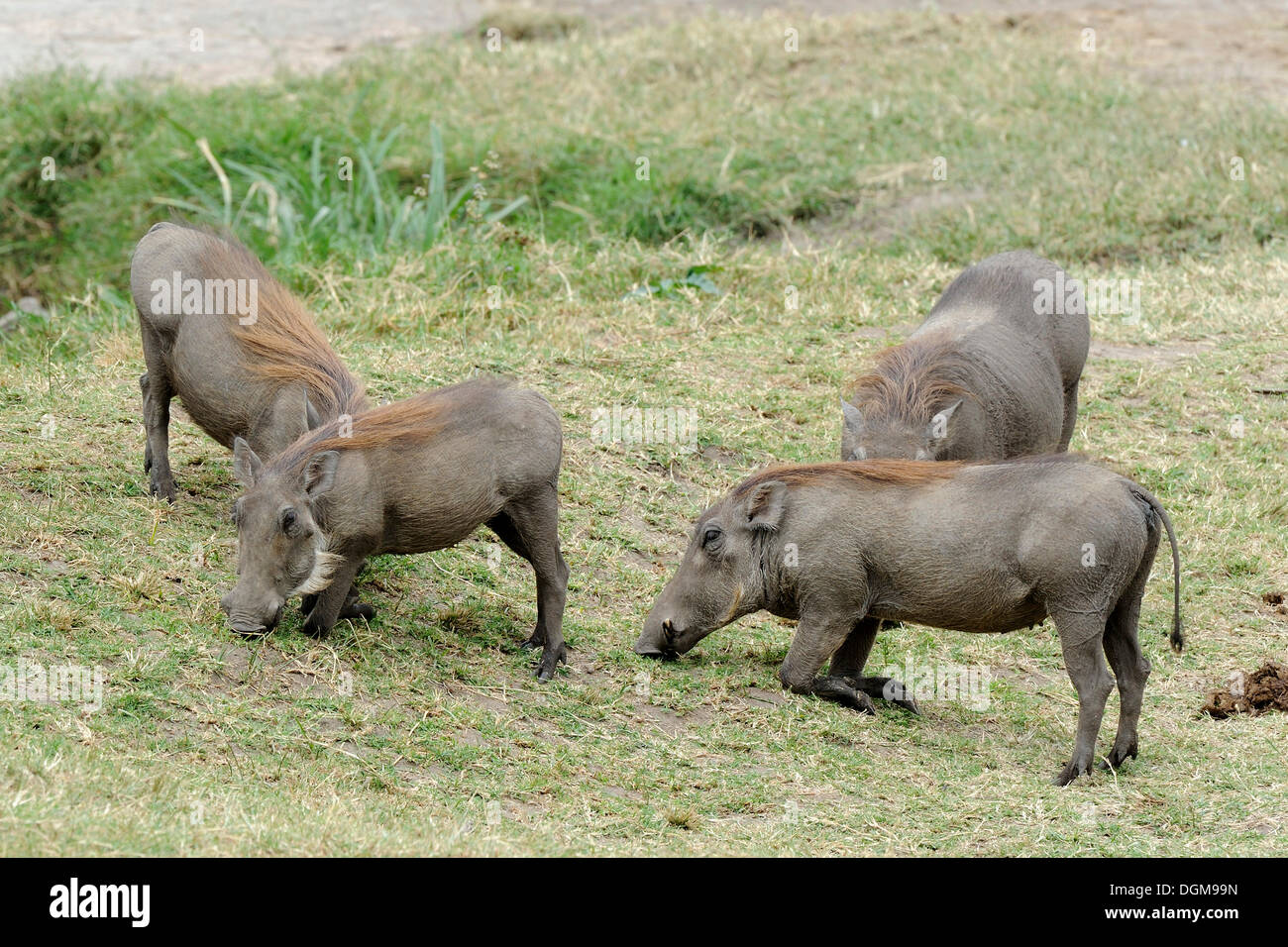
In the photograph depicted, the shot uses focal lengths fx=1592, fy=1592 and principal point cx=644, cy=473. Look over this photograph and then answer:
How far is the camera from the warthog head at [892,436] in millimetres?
5898

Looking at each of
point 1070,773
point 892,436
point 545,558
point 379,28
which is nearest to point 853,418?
point 892,436

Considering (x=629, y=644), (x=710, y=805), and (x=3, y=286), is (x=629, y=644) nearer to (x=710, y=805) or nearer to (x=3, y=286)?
(x=710, y=805)

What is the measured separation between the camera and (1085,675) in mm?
5094

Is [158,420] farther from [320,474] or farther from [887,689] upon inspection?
[887,689]

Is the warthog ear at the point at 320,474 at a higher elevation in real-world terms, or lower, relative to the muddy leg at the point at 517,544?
higher

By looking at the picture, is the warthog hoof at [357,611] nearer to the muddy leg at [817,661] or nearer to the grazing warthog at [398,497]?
the grazing warthog at [398,497]

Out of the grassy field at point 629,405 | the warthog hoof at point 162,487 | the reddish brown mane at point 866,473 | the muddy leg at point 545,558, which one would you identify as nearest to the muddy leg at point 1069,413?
the grassy field at point 629,405

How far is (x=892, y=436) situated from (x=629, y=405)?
76.7 inches

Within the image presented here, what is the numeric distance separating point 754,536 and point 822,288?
414 cm

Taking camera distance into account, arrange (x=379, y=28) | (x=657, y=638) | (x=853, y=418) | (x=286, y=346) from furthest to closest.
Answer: (x=379, y=28) → (x=853, y=418) → (x=286, y=346) → (x=657, y=638)

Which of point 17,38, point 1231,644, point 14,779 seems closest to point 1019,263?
point 1231,644

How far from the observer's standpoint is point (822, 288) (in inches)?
372

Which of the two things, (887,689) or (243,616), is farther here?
(887,689)

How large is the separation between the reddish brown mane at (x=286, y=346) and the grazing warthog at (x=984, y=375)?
1883 millimetres
